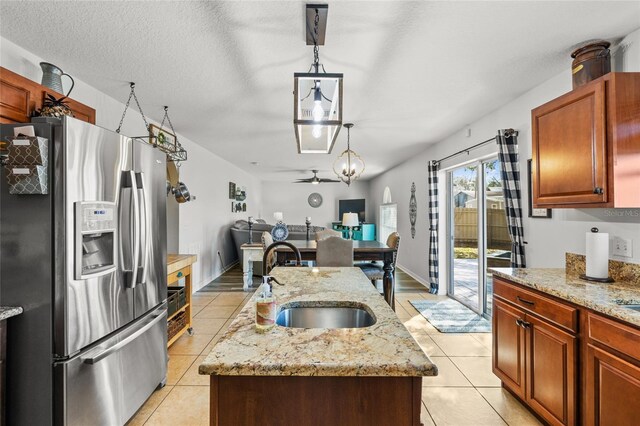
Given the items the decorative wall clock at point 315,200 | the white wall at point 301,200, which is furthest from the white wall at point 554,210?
the decorative wall clock at point 315,200

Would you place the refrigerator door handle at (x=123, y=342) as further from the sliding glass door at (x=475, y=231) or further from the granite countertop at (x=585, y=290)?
the sliding glass door at (x=475, y=231)

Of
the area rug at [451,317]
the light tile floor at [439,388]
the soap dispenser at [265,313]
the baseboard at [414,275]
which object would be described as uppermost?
the soap dispenser at [265,313]

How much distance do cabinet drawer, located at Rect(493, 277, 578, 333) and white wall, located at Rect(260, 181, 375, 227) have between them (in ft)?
28.8

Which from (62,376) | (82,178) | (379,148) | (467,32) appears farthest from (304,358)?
(379,148)

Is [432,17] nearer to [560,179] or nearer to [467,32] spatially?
[467,32]

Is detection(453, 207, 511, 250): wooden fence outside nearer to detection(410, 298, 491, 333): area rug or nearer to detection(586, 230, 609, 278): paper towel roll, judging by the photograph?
detection(410, 298, 491, 333): area rug

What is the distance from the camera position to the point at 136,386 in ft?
6.41

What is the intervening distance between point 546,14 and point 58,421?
332 centimetres

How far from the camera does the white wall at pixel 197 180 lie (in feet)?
7.09

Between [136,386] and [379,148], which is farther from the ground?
[379,148]

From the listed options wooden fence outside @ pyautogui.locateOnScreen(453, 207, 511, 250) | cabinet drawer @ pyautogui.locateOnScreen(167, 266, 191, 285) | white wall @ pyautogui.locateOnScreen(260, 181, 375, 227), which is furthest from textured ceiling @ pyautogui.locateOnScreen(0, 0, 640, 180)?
white wall @ pyautogui.locateOnScreen(260, 181, 375, 227)

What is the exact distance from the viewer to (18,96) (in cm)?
187

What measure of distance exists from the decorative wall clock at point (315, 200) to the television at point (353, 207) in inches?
28.3

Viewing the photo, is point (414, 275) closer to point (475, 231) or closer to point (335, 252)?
point (475, 231)
